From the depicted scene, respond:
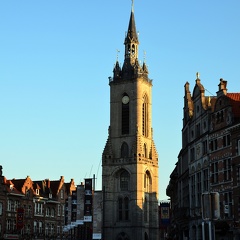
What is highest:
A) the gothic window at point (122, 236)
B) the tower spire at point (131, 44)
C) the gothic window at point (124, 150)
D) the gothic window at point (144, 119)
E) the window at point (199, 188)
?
the tower spire at point (131, 44)

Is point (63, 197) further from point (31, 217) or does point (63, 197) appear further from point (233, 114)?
point (233, 114)

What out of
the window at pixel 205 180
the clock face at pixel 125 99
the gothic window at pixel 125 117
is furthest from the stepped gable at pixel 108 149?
the window at pixel 205 180

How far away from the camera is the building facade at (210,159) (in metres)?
43.8

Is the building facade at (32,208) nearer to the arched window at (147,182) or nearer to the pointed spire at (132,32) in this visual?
the arched window at (147,182)

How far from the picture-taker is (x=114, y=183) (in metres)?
110

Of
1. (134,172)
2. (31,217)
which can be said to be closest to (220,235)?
(31,217)

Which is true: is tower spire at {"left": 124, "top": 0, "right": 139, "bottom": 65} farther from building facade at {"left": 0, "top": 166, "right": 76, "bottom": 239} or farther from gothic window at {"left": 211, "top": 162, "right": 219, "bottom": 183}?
gothic window at {"left": 211, "top": 162, "right": 219, "bottom": 183}

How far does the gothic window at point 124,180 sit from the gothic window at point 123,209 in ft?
7.16

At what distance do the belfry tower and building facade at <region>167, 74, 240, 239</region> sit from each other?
44.8m

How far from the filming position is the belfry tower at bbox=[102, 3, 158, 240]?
107188 millimetres

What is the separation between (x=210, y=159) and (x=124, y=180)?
62689mm

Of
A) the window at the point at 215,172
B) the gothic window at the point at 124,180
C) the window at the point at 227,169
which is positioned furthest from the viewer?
the gothic window at the point at 124,180

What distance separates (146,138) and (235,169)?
71529mm

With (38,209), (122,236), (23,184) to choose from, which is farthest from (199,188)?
(122,236)
